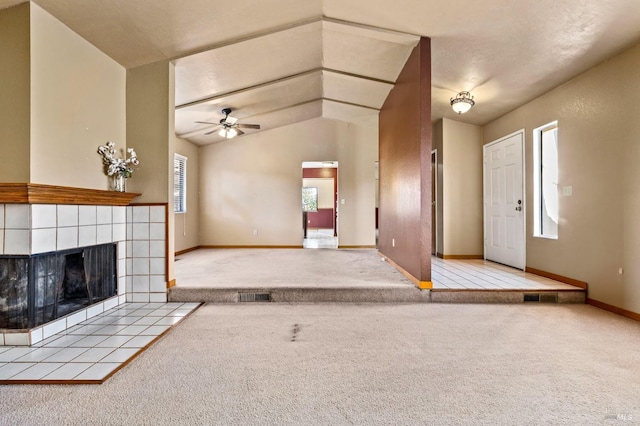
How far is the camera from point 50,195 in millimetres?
2438

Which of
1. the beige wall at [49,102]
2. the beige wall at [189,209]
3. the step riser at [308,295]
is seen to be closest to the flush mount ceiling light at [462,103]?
the step riser at [308,295]

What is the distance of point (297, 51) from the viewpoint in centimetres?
393

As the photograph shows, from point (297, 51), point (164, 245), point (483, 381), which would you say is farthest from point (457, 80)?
point (164, 245)

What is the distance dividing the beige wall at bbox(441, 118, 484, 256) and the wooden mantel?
5.07 m

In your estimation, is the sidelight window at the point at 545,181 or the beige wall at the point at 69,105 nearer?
the beige wall at the point at 69,105

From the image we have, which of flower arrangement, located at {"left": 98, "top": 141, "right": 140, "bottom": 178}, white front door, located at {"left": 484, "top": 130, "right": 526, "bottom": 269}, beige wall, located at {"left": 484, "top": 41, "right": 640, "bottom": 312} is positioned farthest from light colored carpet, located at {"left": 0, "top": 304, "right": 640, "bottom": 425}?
white front door, located at {"left": 484, "top": 130, "right": 526, "bottom": 269}

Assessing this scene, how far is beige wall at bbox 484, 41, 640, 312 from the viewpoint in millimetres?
2896

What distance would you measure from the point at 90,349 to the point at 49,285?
2.43 ft

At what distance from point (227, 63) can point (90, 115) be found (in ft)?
5.32

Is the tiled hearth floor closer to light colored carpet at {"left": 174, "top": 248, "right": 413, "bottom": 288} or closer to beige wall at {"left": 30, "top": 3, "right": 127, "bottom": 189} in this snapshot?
light colored carpet at {"left": 174, "top": 248, "right": 413, "bottom": 288}

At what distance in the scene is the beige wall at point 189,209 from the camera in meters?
6.11

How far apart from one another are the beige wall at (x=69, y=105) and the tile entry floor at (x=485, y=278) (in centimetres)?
386

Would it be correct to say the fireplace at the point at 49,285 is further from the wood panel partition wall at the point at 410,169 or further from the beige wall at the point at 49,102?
the wood panel partition wall at the point at 410,169

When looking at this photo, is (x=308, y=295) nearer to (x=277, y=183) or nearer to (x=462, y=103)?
(x=462, y=103)
